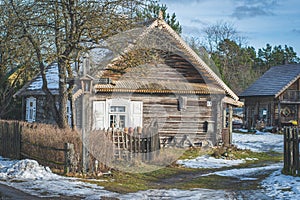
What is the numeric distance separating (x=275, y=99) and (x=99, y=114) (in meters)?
26.1

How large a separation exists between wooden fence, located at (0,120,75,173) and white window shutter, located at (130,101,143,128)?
20.2 ft

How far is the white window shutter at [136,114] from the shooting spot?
22.4 m

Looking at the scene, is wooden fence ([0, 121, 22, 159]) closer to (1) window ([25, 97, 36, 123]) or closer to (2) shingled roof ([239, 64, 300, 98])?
(1) window ([25, 97, 36, 123])

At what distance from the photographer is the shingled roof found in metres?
43.2

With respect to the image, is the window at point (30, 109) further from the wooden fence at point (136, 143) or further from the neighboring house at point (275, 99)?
the neighboring house at point (275, 99)

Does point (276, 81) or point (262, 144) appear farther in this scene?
point (276, 81)


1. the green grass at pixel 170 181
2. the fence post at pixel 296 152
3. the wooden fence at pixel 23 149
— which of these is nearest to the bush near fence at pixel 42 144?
the wooden fence at pixel 23 149

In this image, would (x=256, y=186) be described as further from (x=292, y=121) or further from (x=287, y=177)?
(x=292, y=121)

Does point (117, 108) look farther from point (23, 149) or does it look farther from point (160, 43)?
point (23, 149)

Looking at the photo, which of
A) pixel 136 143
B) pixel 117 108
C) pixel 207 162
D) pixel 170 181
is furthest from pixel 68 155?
pixel 117 108

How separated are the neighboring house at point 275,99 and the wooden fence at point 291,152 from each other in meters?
29.0

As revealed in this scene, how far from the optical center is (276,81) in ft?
147

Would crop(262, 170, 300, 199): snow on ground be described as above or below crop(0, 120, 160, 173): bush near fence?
below

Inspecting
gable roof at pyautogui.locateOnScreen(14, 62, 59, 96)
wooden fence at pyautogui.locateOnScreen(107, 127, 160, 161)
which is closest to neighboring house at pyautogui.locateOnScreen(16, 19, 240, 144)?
gable roof at pyautogui.locateOnScreen(14, 62, 59, 96)
